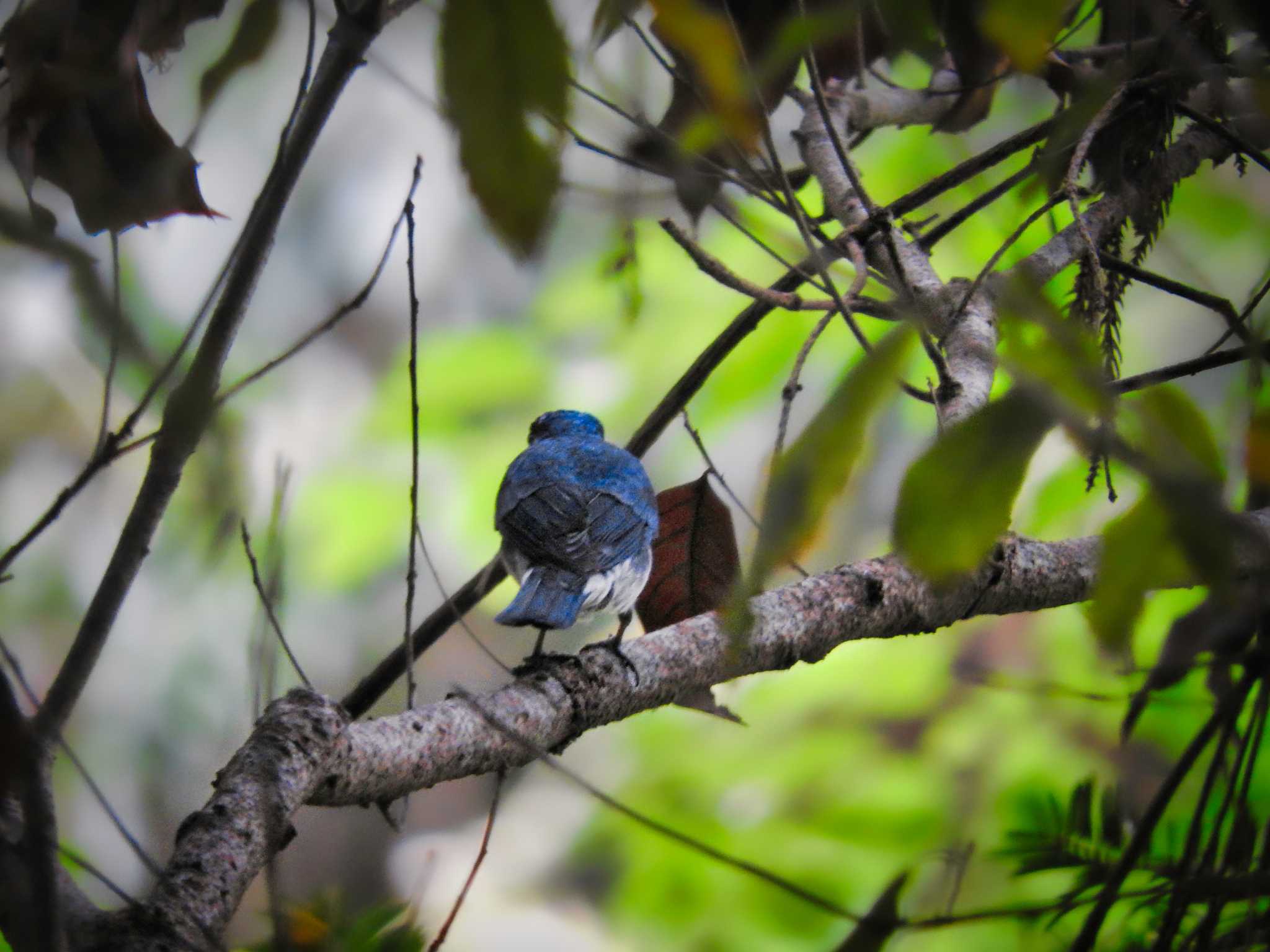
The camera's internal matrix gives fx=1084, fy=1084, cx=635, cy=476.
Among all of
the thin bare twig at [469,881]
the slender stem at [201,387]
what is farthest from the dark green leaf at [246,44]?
the thin bare twig at [469,881]

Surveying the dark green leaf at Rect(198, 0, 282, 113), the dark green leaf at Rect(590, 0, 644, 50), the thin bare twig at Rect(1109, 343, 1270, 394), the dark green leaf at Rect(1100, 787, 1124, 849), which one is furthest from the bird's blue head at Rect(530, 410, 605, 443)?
the dark green leaf at Rect(198, 0, 282, 113)

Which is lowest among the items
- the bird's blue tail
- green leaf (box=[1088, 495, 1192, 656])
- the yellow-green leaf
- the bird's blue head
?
green leaf (box=[1088, 495, 1192, 656])

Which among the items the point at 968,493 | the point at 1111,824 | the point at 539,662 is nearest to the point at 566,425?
the point at 539,662

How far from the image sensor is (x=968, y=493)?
679 millimetres

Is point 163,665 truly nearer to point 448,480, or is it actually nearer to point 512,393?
point 448,480

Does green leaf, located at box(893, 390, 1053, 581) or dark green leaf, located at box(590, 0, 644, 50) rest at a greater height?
dark green leaf, located at box(590, 0, 644, 50)

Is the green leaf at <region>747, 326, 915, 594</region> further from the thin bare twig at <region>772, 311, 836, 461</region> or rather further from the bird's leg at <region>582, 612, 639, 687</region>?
the bird's leg at <region>582, 612, 639, 687</region>

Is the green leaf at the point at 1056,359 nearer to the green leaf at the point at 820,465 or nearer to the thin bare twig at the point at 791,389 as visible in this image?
the green leaf at the point at 820,465

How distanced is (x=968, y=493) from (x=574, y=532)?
1730mm

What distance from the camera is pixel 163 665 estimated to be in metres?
3.61

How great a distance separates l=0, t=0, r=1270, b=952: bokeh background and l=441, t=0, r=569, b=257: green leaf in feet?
6.42

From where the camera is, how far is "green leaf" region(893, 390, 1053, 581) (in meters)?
0.67

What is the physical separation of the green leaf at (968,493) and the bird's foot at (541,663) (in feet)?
2.98

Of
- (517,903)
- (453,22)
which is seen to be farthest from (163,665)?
(453,22)
